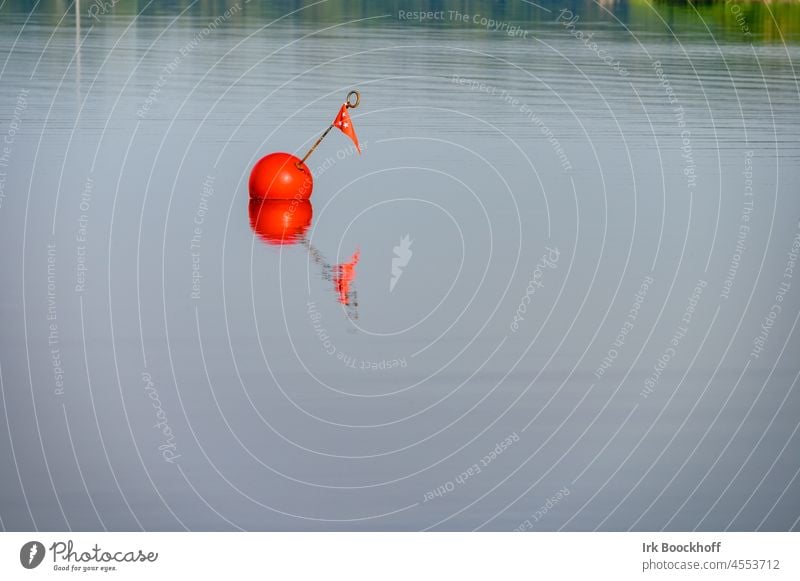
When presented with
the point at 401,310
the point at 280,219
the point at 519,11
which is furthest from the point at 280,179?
the point at 519,11

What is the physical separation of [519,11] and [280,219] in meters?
26.9

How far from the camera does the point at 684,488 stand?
37.0 ft

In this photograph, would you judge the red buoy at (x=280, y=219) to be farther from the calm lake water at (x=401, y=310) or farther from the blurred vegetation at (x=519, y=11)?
the blurred vegetation at (x=519, y=11)

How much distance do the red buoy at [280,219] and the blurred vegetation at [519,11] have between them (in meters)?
21.3

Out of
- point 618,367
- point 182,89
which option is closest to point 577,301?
point 618,367

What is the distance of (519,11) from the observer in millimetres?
44094

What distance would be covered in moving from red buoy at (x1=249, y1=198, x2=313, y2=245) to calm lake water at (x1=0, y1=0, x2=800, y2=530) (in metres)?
0.05

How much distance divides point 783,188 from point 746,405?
7508mm

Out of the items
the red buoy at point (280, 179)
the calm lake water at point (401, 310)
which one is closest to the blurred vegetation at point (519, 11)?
the calm lake water at point (401, 310)

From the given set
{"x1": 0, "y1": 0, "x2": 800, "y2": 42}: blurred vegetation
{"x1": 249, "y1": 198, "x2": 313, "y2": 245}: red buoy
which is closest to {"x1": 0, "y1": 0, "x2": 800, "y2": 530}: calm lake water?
{"x1": 249, "y1": 198, "x2": 313, "y2": 245}: red buoy

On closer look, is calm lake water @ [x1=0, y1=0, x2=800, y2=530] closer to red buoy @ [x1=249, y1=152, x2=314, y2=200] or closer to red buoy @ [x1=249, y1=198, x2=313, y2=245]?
red buoy @ [x1=249, y1=198, x2=313, y2=245]

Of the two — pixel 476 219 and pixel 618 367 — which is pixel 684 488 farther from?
pixel 476 219

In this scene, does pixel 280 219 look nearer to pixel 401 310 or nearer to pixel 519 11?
pixel 401 310

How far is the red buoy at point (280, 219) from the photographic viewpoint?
17.3 metres
